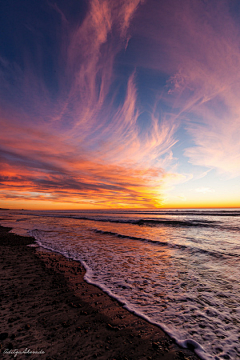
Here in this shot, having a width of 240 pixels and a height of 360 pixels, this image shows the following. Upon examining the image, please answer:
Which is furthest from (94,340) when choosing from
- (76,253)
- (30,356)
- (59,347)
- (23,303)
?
(76,253)

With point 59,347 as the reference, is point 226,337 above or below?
below

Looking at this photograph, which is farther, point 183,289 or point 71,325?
point 183,289

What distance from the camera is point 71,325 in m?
3.89

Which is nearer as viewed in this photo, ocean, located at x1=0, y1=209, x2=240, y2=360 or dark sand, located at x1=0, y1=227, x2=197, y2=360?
dark sand, located at x1=0, y1=227, x2=197, y2=360

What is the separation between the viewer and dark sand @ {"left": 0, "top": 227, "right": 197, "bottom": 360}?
10.5ft

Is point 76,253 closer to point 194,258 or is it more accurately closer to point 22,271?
point 22,271

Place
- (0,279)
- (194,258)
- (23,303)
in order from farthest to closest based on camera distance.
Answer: (194,258), (0,279), (23,303)

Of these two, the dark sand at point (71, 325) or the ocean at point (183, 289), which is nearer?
the dark sand at point (71, 325)

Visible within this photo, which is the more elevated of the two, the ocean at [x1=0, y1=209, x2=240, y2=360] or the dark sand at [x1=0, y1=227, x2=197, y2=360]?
the dark sand at [x1=0, y1=227, x2=197, y2=360]

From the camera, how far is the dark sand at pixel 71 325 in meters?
3.20

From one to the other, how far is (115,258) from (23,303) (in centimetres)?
581

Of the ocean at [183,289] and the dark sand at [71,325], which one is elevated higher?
the dark sand at [71,325]

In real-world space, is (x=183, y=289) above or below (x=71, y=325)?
below

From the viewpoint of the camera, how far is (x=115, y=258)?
386 inches
